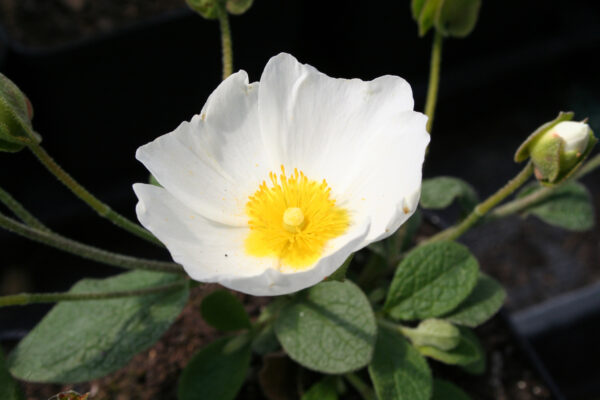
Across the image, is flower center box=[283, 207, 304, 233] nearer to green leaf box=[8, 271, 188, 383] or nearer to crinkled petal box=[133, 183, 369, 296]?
crinkled petal box=[133, 183, 369, 296]

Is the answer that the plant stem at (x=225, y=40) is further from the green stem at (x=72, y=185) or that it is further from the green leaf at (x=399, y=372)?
the green leaf at (x=399, y=372)

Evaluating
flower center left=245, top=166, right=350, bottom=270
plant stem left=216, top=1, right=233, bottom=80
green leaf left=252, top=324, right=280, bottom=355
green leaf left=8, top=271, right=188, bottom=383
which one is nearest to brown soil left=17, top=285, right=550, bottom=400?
green leaf left=252, top=324, right=280, bottom=355

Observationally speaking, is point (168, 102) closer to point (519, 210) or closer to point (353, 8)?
point (353, 8)

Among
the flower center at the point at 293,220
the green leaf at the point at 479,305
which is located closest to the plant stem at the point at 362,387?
the green leaf at the point at 479,305

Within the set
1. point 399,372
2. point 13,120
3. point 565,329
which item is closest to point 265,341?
point 399,372

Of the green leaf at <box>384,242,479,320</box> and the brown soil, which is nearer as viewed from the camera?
the green leaf at <box>384,242,479,320</box>

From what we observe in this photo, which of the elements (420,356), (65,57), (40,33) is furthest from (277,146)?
(40,33)

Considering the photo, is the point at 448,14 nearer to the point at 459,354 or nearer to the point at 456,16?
the point at 456,16
